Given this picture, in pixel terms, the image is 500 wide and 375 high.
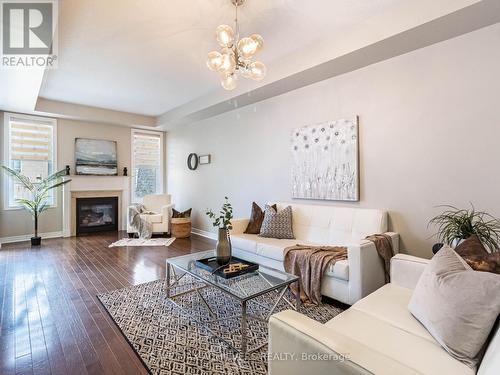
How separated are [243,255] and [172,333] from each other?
1609 millimetres

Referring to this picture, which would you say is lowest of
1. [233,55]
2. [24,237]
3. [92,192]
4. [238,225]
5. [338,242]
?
[24,237]

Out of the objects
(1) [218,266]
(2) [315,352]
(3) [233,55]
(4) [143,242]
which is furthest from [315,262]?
(4) [143,242]

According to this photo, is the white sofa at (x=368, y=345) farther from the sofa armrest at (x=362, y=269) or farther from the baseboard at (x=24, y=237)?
the baseboard at (x=24, y=237)

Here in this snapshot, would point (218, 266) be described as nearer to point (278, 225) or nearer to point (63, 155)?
point (278, 225)

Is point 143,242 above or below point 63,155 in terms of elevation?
below

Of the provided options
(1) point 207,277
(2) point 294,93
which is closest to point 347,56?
(2) point 294,93

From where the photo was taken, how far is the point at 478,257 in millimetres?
1562

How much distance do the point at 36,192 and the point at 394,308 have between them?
6233mm

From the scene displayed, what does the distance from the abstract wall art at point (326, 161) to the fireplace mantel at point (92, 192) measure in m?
4.50

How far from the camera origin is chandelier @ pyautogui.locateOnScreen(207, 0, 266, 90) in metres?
2.17

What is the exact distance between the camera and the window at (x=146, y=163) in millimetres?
6699

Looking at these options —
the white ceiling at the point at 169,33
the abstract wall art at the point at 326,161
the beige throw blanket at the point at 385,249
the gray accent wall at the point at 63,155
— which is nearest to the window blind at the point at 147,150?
the gray accent wall at the point at 63,155

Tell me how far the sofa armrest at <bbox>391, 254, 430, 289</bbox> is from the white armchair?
4.71 m

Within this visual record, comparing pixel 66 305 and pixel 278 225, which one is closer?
pixel 66 305
